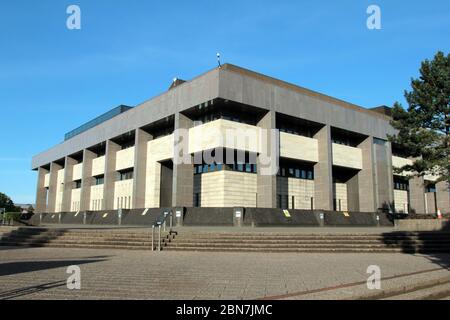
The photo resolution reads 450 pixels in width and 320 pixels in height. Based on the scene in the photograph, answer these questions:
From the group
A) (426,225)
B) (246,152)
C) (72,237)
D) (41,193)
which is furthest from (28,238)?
(41,193)

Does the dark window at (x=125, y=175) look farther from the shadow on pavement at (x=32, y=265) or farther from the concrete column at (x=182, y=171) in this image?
the shadow on pavement at (x=32, y=265)

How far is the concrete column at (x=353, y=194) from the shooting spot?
141 ft

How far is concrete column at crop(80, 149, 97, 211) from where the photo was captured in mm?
50719

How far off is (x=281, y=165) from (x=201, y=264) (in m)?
27.4

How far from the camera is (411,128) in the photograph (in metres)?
27.2

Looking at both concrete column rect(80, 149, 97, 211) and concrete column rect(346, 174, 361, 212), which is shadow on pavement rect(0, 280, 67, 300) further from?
concrete column rect(80, 149, 97, 211)

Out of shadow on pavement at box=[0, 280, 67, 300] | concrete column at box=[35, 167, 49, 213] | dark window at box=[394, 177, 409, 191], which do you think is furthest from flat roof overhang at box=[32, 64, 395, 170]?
concrete column at box=[35, 167, 49, 213]

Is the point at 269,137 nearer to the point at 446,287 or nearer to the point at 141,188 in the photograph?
the point at 141,188

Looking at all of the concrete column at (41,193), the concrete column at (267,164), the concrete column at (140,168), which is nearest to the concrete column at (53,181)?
the concrete column at (41,193)

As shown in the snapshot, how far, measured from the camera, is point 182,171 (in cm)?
3294

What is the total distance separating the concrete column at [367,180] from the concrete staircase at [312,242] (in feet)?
85.7

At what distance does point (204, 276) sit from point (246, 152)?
24.9 m

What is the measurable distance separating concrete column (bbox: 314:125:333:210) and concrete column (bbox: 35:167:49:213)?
53.8 metres

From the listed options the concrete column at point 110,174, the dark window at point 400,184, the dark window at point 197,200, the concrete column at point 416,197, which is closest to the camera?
the dark window at point 197,200
